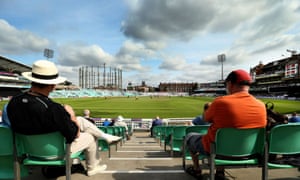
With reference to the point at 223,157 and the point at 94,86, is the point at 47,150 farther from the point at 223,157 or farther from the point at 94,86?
the point at 94,86

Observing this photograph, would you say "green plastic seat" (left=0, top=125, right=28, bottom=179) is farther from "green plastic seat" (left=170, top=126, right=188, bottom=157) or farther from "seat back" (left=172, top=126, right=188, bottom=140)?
"seat back" (left=172, top=126, right=188, bottom=140)

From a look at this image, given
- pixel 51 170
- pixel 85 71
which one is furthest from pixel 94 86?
pixel 51 170

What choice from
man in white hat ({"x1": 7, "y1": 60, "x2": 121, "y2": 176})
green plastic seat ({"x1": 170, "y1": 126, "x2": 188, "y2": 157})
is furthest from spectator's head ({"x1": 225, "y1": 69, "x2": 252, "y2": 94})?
green plastic seat ({"x1": 170, "y1": 126, "x2": 188, "y2": 157})

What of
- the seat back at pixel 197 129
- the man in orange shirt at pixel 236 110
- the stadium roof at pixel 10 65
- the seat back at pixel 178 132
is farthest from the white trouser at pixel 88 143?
the stadium roof at pixel 10 65

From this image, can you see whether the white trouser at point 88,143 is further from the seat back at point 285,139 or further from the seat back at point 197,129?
the seat back at point 285,139

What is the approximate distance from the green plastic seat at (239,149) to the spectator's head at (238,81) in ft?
1.91

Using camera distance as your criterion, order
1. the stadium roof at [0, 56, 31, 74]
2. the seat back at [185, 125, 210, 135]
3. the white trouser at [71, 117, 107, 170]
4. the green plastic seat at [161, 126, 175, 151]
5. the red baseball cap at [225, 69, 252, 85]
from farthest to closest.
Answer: the stadium roof at [0, 56, 31, 74], the green plastic seat at [161, 126, 175, 151], the seat back at [185, 125, 210, 135], the white trouser at [71, 117, 107, 170], the red baseball cap at [225, 69, 252, 85]

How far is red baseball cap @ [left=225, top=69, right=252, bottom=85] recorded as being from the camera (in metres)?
2.87

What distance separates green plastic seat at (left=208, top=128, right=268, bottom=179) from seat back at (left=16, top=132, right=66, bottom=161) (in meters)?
1.90

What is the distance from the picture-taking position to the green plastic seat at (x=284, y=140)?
2.61 m

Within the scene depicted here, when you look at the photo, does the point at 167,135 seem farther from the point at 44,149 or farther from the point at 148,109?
the point at 148,109

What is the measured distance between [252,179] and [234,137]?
117 centimetres

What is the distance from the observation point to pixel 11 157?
2.80m

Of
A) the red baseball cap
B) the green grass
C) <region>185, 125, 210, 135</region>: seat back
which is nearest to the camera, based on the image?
the red baseball cap
